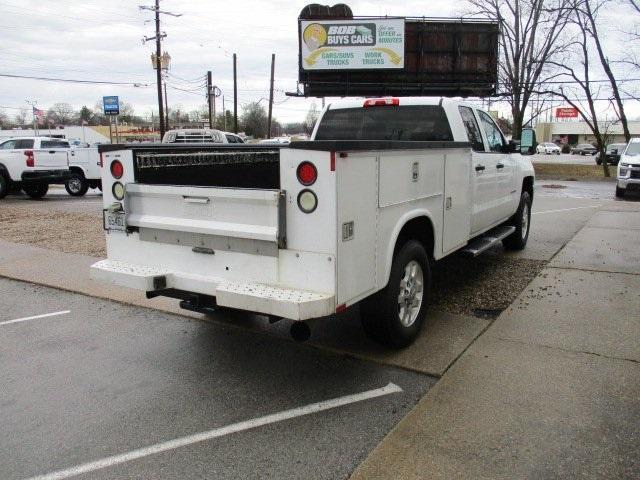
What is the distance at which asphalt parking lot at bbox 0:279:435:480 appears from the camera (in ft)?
10.2

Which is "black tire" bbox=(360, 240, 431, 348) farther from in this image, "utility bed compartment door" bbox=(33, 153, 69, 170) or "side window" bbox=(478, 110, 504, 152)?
"utility bed compartment door" bbox=(33, 153, 69, 170)

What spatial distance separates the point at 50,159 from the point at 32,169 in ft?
2.17

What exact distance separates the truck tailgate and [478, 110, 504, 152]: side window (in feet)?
49.8

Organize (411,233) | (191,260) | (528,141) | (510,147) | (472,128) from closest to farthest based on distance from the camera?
1. (191,260)
2. (411,233)
3. (472,128)
4. (510,147)
5. (528,141)

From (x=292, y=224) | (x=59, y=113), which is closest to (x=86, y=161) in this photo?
(x=292, y=224)

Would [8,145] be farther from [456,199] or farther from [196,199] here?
[456,199]

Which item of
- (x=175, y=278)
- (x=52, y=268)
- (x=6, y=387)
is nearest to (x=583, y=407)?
(x=175, y=278)

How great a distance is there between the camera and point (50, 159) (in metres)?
18.1

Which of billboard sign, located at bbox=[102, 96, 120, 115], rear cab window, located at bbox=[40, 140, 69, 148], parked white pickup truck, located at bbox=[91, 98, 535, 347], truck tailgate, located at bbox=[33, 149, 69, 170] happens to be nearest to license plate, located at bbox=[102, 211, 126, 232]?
parked white pickup truck, located at bbox=[91, 98, 535, 347]

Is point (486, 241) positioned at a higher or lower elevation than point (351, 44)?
lower

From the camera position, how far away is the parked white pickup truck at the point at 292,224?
350 centimetres

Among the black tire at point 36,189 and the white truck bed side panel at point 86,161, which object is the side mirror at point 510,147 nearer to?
Answer: the white truck bed side panel at point 86,161

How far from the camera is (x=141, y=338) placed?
5070mm

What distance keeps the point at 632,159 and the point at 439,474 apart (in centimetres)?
1732
